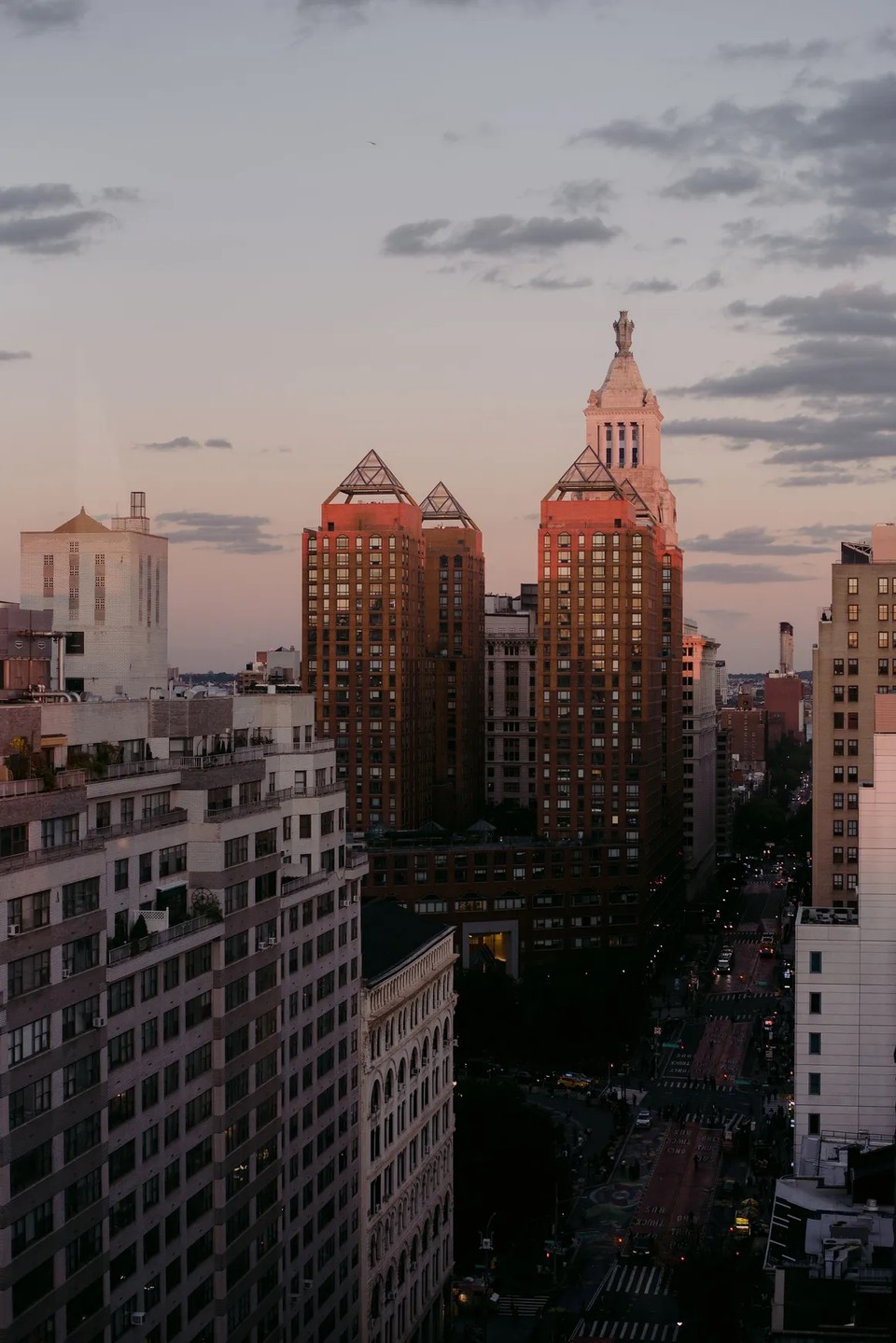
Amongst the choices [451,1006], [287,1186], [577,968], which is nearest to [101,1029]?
[287,1186]

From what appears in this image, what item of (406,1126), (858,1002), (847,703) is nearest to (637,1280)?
(406,1126)

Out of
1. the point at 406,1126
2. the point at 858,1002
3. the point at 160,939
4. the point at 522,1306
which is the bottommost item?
the point at 522,1306

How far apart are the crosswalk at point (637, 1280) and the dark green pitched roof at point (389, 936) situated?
25677 mm

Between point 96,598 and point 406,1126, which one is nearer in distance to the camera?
point 96,598

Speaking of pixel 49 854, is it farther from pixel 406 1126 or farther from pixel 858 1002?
pixel 858 1002

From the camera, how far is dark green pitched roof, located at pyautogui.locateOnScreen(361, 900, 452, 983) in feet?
311

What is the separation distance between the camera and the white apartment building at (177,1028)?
5234 centimetres

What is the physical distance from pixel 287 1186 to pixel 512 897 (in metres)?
116

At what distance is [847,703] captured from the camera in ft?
371

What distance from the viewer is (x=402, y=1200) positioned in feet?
315

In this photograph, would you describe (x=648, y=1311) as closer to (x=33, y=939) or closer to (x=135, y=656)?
(x=135, y=656)

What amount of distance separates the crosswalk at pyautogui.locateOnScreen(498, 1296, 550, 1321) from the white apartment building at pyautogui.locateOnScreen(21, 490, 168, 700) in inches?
2023

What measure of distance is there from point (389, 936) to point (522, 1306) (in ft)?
85.8

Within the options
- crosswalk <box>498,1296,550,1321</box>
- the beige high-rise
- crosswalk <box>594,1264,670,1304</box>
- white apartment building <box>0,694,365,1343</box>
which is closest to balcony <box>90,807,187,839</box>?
white apartment building <box>0,694,365,1343</box>
